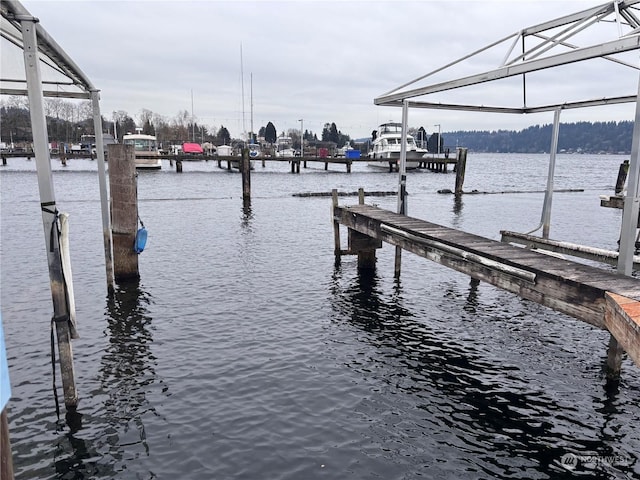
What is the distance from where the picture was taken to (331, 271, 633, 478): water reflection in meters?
5.73

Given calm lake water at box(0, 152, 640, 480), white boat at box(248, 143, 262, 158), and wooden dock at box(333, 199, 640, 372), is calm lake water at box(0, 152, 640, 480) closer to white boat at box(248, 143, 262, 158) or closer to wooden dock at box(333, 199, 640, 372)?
wooden dock at box(333, 199, 640, 372)

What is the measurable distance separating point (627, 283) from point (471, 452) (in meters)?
3.23

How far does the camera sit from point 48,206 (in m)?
5.86

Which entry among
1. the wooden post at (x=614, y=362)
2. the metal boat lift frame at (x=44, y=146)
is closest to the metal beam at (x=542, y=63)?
the wooden post at (x=614, y=362)

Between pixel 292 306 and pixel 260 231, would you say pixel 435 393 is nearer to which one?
pixel 292 306

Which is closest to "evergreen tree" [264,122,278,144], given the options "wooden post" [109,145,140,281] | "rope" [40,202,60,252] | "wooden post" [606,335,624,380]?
"wooden post" [109,145,140,281]

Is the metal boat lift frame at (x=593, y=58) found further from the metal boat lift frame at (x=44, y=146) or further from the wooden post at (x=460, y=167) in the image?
the wooden post at (x=460, y=167)

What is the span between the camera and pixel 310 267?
1480 cm

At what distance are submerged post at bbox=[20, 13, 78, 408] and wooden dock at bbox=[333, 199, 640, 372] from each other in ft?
21.6

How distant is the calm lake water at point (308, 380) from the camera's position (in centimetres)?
555

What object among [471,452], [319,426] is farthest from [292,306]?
[471,452]

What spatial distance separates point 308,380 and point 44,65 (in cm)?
754

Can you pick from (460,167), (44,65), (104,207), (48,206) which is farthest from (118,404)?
(460,167)

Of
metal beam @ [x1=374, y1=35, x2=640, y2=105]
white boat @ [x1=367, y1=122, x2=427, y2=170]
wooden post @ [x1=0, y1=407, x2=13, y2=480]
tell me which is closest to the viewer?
wooden post @ [x1=0, y1=407, x2=13, y2=480]
